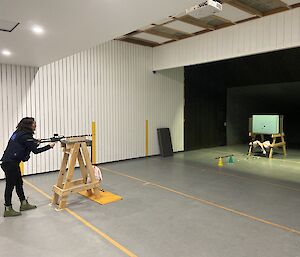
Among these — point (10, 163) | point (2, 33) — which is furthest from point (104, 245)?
point (2, 33)

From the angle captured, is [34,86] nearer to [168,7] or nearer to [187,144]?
[168,7]

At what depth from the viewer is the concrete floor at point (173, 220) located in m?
2.86

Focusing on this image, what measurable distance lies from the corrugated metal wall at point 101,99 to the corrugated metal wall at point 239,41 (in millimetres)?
1119

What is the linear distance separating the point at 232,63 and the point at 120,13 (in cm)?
842

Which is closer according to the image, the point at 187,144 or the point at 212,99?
the point at 187,144

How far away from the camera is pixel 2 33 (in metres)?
3.60

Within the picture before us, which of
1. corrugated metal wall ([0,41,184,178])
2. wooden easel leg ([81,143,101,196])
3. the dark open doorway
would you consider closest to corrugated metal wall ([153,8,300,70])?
corrugated metal wall ([0,41,184,178])

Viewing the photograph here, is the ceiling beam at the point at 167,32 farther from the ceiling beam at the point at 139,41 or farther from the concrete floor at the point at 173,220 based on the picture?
the concrete floor at the point at 173,220

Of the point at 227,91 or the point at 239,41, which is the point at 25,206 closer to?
the point at 239,41

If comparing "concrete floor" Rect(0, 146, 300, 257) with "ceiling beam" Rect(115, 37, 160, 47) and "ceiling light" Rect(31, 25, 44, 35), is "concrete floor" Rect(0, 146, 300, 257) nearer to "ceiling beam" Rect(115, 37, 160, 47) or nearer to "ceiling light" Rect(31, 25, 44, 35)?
"ceiling light" Rect(31, 25, 44, 35)

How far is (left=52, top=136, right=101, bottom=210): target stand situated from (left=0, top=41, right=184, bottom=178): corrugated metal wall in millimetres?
2338

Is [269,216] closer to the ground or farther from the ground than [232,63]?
closer to the ground

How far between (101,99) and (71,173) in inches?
143

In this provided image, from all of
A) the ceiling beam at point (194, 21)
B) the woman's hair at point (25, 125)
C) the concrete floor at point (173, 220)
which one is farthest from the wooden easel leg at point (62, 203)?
the ceiling beam at point (194, 21)
